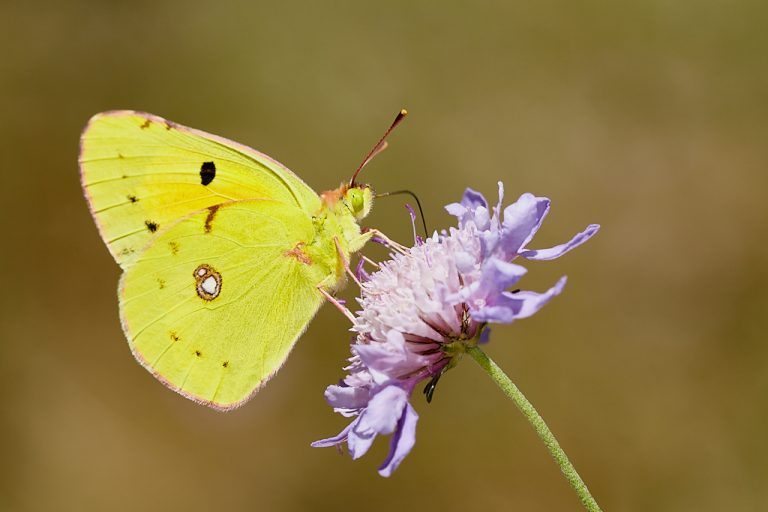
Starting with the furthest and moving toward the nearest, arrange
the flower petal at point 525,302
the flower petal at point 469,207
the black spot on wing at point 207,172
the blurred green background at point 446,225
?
the blurred green background at point 446,225, the black spot on wing at point 207,172, the flower petal at point 469,207, the flower petal at point 525,302

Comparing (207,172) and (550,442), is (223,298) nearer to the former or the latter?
(207,172)

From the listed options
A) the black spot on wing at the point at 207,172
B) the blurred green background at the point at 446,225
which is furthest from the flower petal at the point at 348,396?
the blurred green background at the point at 446,225

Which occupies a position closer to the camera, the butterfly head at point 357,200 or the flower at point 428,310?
the flower at point 428,310

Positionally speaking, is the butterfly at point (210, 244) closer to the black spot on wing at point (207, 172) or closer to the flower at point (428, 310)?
the black spot on wing at point (207, 172)

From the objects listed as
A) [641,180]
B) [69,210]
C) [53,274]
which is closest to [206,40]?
[69,210]

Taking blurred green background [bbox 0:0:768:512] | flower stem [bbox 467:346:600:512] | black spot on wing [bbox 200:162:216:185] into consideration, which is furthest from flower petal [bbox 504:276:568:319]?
blurred green background [bbox 0:0:768:512]

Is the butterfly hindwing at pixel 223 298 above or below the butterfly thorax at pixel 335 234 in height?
below

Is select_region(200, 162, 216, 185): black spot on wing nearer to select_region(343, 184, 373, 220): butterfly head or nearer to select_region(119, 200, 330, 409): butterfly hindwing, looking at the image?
select_region(119, 200, 330, 409): butterfly hindwing
